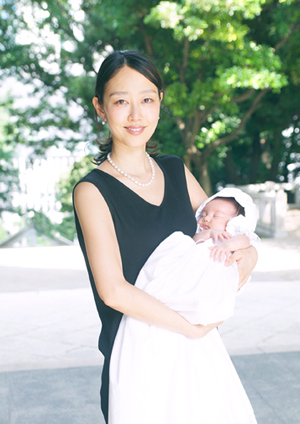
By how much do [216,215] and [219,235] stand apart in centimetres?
16

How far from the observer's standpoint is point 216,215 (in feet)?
5.65

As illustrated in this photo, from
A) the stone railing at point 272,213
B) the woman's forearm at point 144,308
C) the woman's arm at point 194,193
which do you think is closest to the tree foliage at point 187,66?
the stone railing at point 272,213

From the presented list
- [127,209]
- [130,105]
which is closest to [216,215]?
[127,209]

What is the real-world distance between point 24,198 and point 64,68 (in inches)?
264

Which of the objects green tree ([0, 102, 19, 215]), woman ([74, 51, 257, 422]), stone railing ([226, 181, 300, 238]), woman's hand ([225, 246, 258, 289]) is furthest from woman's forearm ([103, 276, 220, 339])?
green tree ([0, 102, 19, 215])

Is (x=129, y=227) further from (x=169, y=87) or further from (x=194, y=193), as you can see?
(x=169, y=87)

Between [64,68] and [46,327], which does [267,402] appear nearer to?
[46,327]

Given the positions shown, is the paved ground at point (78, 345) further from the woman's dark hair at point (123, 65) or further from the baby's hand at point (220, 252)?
the woman's dark hair at point (123, 65)

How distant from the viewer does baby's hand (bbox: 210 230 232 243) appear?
157 centimetres

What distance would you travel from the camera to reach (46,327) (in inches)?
183

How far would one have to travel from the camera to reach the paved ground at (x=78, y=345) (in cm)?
306

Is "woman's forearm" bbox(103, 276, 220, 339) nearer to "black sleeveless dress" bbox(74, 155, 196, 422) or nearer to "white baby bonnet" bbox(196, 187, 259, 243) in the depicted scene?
"black sleeveless dress" bbox(74, 155, 196, 422)

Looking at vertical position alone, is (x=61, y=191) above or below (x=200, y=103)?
below

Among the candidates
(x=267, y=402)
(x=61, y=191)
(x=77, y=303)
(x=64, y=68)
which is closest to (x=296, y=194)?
(x=64, y=68)
